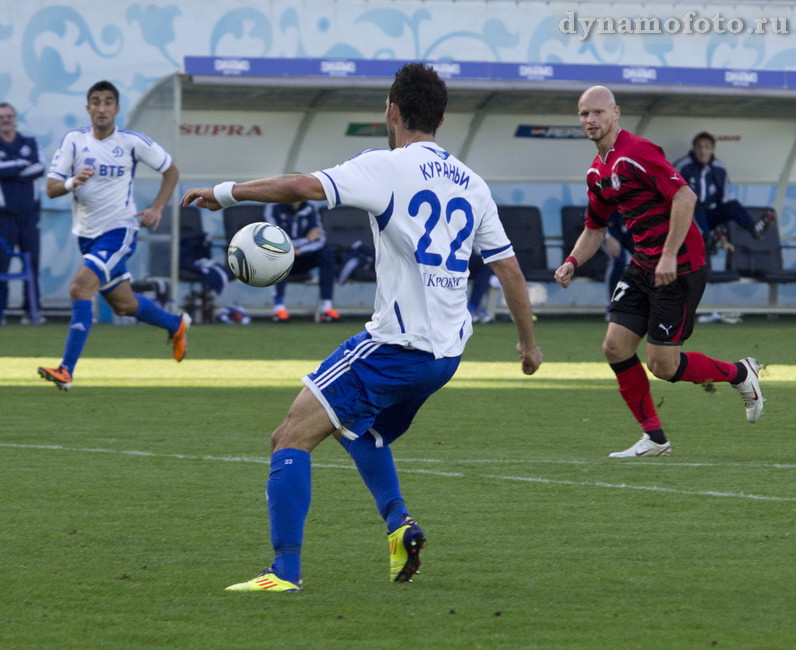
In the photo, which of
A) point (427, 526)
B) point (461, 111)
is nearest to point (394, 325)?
point (427, 526)

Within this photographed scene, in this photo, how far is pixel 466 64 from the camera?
19.9 m

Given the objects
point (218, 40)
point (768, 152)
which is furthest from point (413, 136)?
point (768, 152)

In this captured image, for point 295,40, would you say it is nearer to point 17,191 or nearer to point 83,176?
point 17,191

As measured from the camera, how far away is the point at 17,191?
61.6 feet

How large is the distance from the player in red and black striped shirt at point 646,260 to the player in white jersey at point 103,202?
472 centimetres

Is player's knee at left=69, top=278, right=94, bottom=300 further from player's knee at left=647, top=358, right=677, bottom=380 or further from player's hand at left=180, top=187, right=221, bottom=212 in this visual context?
player's hand at left=180, top=187, right=221, bottom=212

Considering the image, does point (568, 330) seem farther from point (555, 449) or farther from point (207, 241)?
point (555, 449)

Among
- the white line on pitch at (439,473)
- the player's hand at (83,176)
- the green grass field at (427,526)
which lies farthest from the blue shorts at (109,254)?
the white line on pitch at (439,473)

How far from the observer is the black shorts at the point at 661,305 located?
8328 mm

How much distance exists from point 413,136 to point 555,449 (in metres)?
3.71

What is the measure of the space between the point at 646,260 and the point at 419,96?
335 cm

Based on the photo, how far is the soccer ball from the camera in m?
5.64

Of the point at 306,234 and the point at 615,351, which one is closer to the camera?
the point at 615,351

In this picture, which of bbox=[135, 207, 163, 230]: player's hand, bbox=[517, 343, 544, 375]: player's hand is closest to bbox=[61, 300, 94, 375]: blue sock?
bbox=[135, 207, 163, 230]: player's hand
